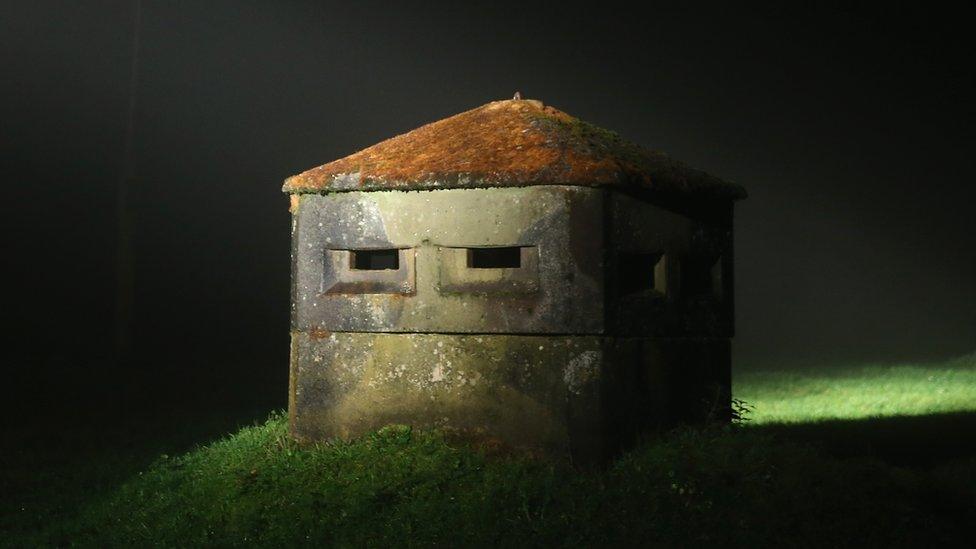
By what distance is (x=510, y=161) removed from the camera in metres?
7.37

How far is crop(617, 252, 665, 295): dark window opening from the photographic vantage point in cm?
757

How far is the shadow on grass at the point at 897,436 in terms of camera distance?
8.76m

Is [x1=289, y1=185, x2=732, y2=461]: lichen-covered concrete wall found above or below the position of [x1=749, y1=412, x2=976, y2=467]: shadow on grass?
above

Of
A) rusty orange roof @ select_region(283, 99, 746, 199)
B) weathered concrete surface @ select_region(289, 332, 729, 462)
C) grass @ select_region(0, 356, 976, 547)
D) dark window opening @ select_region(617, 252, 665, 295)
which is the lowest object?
grass @ select_region(0, 356, 976, 547)

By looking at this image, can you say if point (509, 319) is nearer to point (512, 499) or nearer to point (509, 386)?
point (509, 386)

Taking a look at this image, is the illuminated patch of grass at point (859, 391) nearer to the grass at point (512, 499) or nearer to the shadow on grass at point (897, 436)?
the shadow on grass at point (897, 436)

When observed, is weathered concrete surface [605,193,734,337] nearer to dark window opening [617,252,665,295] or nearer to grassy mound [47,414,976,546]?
dark window opening [617,252,665,295]

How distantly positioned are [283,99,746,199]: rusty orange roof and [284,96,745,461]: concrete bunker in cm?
2

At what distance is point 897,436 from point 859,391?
187 inches

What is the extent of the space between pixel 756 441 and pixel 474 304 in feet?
7.12

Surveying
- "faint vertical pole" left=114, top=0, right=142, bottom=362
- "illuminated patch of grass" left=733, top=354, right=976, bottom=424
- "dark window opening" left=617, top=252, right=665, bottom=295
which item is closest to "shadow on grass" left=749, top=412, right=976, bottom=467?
"illuminated patch of grass" left=733, top=354, right=976, bottom=424

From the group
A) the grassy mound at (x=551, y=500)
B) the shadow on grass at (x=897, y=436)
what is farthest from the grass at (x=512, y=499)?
the shadow on grass at (x=897, y=436)

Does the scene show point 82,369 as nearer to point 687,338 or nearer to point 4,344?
point 4,344

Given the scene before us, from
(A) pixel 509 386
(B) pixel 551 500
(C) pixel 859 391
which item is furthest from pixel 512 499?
(C) pixel 859 391
